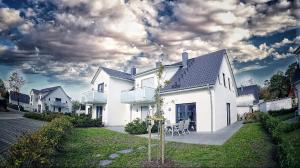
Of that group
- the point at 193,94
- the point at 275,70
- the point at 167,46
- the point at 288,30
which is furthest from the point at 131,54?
the point at 275,70

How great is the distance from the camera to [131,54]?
29250 millimetres

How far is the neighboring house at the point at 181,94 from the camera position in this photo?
18.1 m

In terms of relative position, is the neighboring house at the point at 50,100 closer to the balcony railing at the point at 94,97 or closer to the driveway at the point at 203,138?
the balcony railing at the point at 94,97

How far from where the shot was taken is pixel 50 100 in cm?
6194

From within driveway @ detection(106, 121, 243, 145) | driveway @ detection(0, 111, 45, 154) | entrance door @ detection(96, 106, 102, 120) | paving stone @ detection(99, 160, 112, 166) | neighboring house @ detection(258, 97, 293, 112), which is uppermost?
neighboring house @ detection(258, 97, 293, 112)

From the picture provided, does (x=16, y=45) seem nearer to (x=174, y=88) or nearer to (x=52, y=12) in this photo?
(x=52, y=12)

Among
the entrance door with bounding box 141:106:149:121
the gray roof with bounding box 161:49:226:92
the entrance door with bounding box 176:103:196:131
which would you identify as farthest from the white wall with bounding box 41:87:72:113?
the entrance door with bounding box 176:103:196:131

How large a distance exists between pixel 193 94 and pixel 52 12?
1335 cm

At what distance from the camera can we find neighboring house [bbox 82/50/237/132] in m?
18.1

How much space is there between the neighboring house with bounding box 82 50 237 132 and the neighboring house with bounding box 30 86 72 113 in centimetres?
3560

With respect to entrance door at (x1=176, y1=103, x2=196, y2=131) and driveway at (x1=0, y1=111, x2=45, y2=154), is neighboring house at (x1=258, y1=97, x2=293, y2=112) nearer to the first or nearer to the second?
entrance door at (x1=176, y1=103, x2=196, y2=131)

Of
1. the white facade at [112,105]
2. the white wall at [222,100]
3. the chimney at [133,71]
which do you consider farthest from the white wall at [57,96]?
the white wall at [222,100]

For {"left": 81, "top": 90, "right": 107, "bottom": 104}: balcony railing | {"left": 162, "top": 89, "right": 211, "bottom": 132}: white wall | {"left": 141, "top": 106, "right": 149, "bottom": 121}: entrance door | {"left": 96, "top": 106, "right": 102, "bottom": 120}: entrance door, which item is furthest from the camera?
{"left": 96, "top": 106, "right": 102, "bottom": 120}: entrance door

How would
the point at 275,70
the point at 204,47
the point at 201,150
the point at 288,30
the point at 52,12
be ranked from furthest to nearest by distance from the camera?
the point at 275,70 → the point at 288,30 → the point at 204,47 → the point at 52,12 → the point at 201,150
